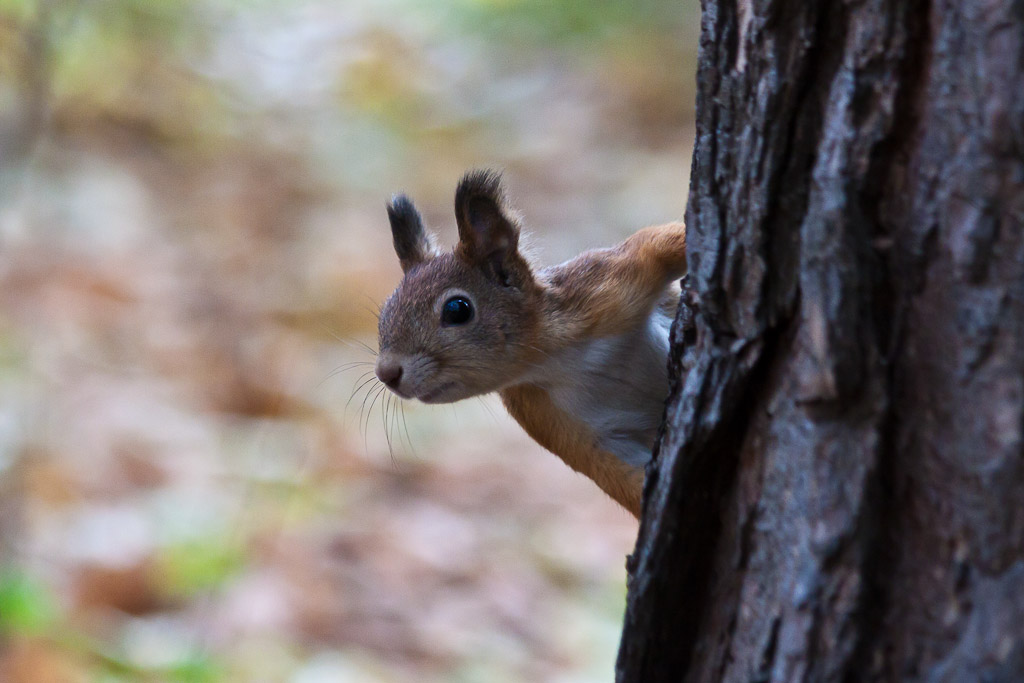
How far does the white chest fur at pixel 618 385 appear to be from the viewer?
1.89 m

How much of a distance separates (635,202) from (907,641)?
5.26 meters

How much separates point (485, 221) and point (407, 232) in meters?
0.26

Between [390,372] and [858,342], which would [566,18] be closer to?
[390,372]

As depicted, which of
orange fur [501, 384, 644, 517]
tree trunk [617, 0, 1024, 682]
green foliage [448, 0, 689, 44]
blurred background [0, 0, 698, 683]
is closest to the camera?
tree trunk [617, 0, 1024, 682]

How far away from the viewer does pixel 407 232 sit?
2182mm

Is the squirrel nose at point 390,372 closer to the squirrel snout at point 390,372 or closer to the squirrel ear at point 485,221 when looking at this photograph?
the squirrel snout at point 390,372

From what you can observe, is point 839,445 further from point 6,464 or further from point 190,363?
point 190,363

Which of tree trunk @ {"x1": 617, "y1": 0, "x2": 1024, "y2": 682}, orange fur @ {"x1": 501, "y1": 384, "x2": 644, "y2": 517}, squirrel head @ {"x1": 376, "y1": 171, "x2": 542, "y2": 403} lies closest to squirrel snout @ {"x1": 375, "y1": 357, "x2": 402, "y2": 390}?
squirrel head @ {"x1": 376, "y1": 171, "x2": 542, "y2": 403}

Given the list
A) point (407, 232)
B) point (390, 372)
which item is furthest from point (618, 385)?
point (407, 232)

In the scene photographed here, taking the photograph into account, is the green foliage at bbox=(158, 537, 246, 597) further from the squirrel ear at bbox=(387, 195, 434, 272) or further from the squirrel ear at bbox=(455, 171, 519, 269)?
the squirrel ear at bbox=(455, 171, 519, 269)

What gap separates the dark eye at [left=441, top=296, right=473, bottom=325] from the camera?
196cm

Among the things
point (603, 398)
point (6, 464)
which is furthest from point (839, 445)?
point (6, 464)

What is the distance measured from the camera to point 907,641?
1.05 meters

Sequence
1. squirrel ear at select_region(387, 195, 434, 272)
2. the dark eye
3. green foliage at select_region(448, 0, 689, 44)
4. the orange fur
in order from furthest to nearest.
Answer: green foliage at select_region(448, 0, 689, 44), squirrel ear at select_region(387, 195, 434, 272), the dark eye, the orange fur
